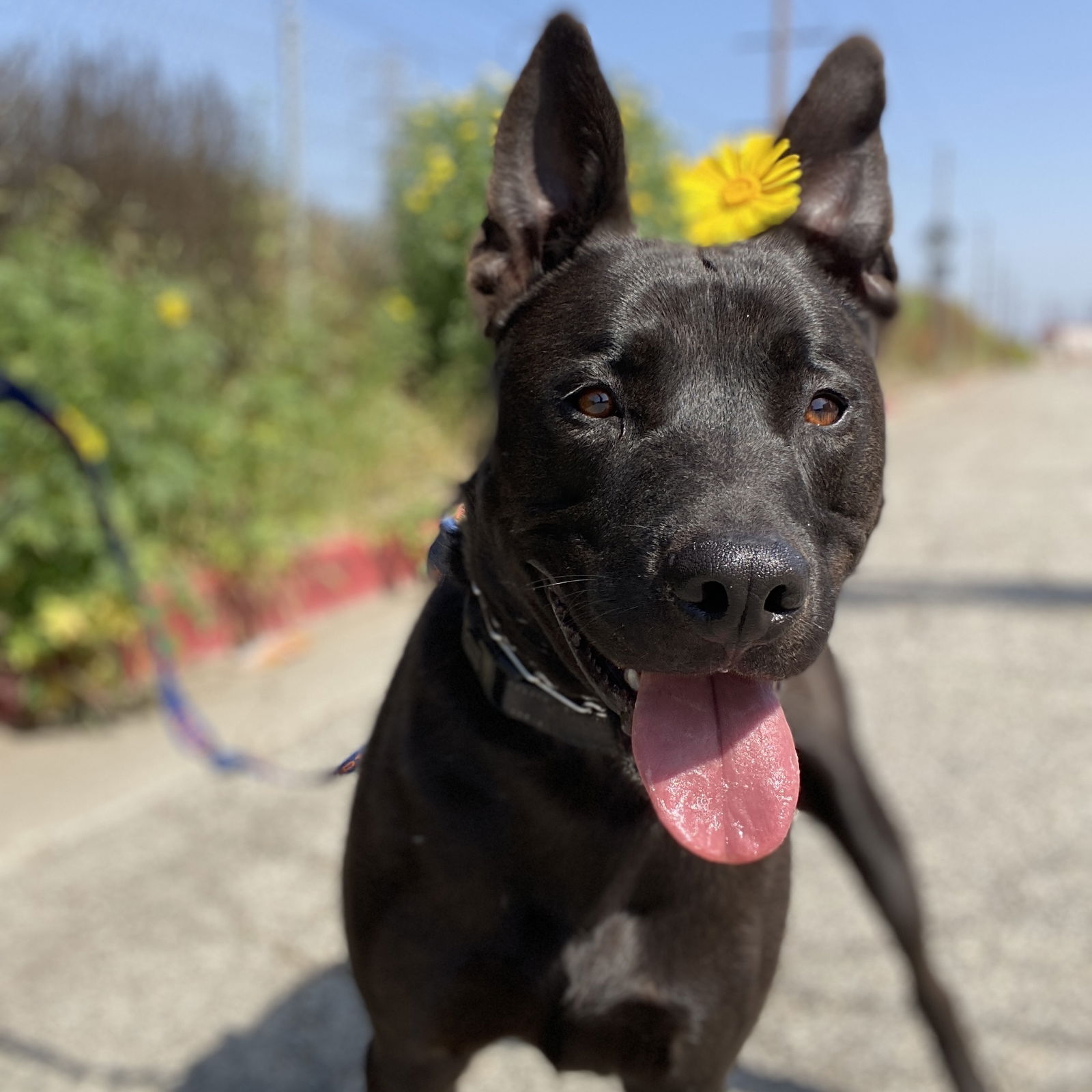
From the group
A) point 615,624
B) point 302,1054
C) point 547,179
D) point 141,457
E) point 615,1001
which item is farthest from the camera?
point 141,457

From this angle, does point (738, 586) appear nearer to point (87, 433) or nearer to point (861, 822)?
point (861, 822)

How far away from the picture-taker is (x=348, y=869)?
2070 millimetres

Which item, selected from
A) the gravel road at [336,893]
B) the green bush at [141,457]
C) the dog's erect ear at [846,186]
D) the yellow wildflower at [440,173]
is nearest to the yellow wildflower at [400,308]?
the green bush at [141,457]

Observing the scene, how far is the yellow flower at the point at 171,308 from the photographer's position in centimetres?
498

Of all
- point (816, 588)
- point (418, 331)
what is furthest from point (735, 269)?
point (418, 331)

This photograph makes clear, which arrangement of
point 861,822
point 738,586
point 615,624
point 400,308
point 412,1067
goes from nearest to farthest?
point 738,586 → point 615,624 → point 412,1067 → point 861,822 → point 400,308

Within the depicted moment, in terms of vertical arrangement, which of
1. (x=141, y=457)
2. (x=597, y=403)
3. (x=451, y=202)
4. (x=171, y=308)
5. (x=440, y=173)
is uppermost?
(x=597, y=403)

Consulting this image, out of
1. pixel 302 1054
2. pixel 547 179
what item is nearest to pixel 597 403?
pixel 547 179

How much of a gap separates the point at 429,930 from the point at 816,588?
885mm

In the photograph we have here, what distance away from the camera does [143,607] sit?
143 inches

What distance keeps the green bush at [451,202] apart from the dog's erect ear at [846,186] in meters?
1.99

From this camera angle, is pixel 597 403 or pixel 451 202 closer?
pixel 597 403

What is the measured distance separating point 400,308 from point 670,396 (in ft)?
18.6

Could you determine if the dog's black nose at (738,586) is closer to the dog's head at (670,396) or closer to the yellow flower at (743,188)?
the dog's head at (670,396)
